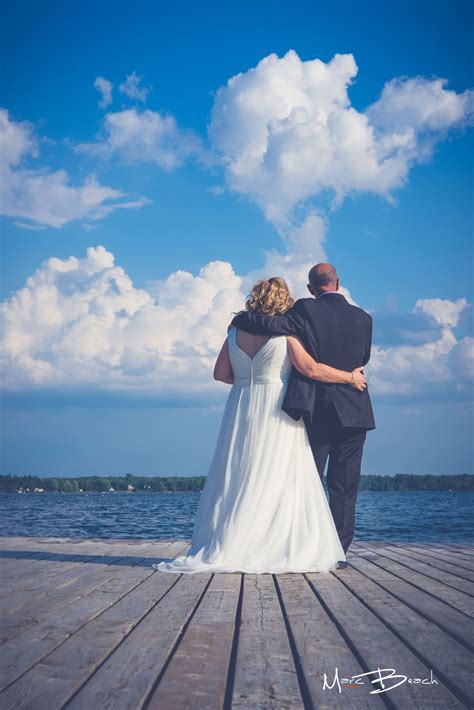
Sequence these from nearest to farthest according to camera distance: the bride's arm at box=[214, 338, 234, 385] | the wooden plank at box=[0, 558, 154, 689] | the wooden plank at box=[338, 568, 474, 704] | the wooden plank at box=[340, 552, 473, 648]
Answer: the wooden plank at box=[338, 568, 474, 704], the wooden plank at box=[0, 558, 154, 689], the wooden plank at box=[340, 552, 473, 648], the bride's arm at box=[214, 338, 234, 385]

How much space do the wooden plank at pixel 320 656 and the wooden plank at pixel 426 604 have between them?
1.52ft

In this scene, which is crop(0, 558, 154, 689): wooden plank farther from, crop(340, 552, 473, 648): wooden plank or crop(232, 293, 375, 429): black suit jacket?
crop(232, 293, 375, 429): black suit jacket

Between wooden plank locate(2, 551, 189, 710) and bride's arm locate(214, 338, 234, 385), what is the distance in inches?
83.8

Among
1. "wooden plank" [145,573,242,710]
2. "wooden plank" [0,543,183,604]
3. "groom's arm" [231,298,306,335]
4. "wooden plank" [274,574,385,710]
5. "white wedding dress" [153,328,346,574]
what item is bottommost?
"wooden plank" [0,543,183,604]

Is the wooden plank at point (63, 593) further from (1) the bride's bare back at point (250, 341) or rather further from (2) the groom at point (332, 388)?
(1) the bride's bare back at point (250, 341)

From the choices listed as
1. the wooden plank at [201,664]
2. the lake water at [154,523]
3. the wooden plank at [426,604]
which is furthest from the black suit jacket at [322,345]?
the lake water at [154,523]

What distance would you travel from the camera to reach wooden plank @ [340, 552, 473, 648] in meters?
2.61

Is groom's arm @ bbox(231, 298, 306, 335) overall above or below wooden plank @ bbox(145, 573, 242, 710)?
above

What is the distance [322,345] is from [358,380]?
382 millimetres

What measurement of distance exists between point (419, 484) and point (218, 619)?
493 feet

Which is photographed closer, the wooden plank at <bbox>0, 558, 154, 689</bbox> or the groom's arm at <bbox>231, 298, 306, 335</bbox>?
the wooden plank at <bbox>0, 558, 154, 689</bbox>

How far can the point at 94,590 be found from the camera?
3.60 m

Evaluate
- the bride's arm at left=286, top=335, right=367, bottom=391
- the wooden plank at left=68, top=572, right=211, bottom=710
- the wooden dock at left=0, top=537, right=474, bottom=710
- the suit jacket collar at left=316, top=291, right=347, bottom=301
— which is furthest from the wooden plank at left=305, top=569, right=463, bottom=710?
the suit jacket collar at left=316, top=291, right=347, bottom=301

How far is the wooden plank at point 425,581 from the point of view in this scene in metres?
3.23
